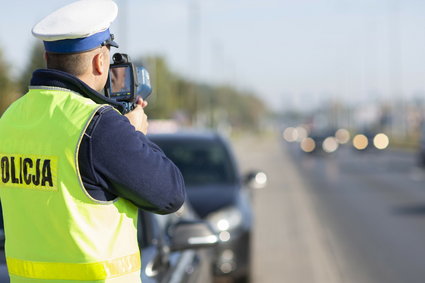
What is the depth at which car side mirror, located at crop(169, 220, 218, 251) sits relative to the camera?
426cm

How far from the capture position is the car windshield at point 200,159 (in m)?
9.18

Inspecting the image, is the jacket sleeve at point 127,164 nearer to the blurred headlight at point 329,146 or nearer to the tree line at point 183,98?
the tree line at point 183,98

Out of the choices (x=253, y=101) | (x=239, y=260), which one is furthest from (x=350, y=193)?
(x=253, y=101)

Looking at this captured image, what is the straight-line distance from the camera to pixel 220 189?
8.71 m

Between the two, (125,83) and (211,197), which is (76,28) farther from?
(211,197)

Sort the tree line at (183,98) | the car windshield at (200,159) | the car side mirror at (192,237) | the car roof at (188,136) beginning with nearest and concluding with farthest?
the car side mirror at (192,237), the car windshield at (200,159), the car roof at (188,136), the tree line at (183,98)

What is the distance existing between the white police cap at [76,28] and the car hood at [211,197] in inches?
224

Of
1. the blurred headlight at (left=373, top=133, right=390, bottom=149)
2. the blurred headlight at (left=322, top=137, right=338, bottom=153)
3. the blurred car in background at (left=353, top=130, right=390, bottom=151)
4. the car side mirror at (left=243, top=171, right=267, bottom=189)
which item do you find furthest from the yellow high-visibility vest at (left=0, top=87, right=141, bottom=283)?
the blurred headlight at (left=373, top=133, right=390, bottom=149)

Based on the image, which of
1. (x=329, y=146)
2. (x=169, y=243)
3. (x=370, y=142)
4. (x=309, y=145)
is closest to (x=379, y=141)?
(x=370, y=142)

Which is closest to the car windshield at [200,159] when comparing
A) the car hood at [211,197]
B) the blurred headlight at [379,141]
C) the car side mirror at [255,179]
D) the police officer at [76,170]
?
the car side mirror at [255,179]

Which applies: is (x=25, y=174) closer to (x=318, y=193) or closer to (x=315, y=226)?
(x=315, y=226)

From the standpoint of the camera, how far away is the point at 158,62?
82875mm

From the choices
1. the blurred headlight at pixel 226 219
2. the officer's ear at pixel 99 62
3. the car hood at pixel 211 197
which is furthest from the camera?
the car hood at pixel 211 197

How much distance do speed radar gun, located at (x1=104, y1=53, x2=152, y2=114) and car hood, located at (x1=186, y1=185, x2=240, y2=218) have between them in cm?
543
